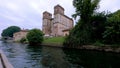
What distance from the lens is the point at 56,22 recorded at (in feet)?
336

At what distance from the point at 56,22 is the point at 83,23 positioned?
52412 mm

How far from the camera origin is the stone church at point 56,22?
332 feet

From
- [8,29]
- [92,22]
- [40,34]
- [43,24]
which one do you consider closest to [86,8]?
[92,22]

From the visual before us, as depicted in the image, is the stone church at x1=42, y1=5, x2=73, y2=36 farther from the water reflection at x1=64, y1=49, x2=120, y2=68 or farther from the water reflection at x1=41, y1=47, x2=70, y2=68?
the water reflection at x1=41, y1=47, x2=70, y2=68

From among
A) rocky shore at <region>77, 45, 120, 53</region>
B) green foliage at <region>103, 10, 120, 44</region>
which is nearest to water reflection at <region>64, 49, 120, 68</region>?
rocky shore at <region>77, 45, 120, 53</region>

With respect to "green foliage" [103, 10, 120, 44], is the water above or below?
below

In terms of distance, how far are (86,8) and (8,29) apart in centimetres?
12143

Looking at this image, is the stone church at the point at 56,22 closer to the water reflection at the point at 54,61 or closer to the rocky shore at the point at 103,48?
the rocky shore at the point at 103,48

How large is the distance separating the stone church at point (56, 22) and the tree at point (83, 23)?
4390 cm

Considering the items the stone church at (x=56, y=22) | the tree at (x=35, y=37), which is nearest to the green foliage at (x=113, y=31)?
the tree at (x=35, y=37)

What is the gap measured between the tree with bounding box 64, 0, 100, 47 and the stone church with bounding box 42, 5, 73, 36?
1728 inches

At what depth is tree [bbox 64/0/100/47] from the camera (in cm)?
4825

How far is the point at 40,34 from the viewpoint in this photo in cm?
6881

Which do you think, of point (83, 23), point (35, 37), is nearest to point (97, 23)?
point (83, 23)
